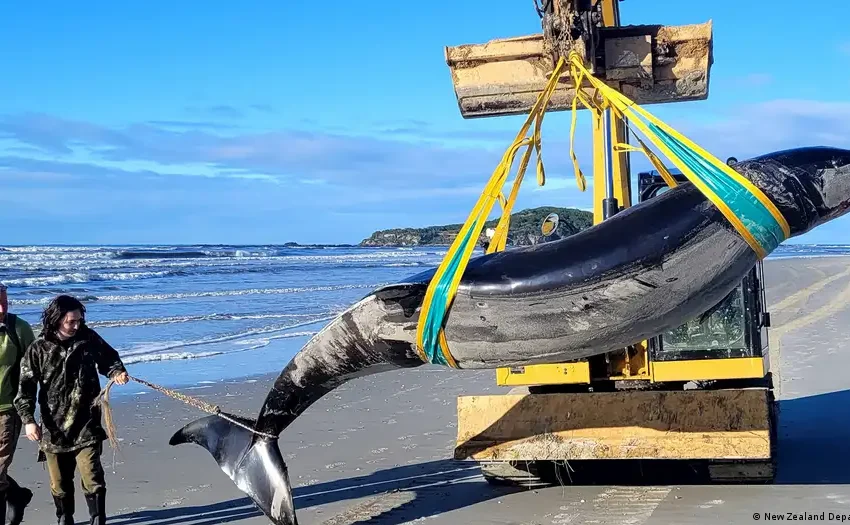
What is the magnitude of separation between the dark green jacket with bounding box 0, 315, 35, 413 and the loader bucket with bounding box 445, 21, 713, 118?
3384mm

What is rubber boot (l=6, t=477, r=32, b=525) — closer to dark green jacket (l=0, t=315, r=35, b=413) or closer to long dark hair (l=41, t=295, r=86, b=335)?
dark green jacket (l=0, t=315, r=35, b=413)

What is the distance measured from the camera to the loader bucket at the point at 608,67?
6.12m

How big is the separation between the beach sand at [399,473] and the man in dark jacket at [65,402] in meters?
0.76

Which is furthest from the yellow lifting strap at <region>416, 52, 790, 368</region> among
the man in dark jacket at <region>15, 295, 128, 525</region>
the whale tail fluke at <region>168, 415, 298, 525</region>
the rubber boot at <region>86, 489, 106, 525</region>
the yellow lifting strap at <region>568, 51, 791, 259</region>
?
the rubber boot at <region>86, 489, 106, 525</region>

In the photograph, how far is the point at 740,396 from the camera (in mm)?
6863

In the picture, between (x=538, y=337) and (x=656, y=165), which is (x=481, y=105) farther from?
(x=538, y=337)

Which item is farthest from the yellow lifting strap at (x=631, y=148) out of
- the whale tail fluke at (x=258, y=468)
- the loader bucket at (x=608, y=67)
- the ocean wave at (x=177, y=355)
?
the ocean wave at (x=177, y=355)

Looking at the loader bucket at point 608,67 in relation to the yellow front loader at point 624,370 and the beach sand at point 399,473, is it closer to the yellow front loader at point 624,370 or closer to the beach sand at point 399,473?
the yellow front loader at point 624,370

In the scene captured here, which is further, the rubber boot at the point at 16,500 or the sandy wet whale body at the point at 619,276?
the rubber boot at the point at 16,500

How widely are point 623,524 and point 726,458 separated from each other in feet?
2.81

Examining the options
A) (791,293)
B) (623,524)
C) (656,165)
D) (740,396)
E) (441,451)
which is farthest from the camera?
(791,293)

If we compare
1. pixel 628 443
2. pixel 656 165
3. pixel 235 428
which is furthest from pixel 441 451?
pixel 656 165

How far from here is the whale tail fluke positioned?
18.9 ft

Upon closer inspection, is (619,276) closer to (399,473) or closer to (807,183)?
(807,183)
